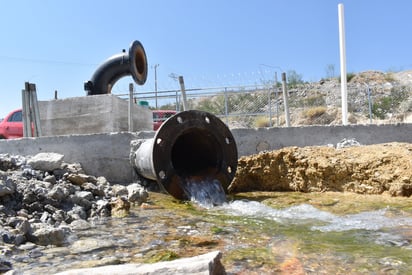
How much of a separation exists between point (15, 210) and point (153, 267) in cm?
315

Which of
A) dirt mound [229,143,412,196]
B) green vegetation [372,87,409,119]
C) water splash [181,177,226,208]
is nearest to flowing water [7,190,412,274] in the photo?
water splash [181,177,226,208]

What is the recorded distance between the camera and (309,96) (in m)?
22.4

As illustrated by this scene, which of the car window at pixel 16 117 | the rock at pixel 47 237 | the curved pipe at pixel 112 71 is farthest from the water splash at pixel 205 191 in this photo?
the car window at pixel 16 117

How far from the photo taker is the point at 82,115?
27.6ft

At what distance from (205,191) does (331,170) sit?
6.33 feet

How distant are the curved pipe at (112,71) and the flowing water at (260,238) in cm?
469

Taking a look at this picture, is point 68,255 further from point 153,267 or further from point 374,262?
point 374,262

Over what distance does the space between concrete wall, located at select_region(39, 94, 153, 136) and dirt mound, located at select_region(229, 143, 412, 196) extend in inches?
129

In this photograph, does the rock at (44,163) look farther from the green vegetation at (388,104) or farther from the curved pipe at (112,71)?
the green vegetation at (388,104)

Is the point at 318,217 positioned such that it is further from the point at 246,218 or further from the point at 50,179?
the point at 50,179

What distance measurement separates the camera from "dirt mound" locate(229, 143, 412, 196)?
17.3 feet

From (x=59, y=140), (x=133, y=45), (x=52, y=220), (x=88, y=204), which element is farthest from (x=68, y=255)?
(x=133, y=45)

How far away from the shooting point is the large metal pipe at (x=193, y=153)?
5477 millimetres

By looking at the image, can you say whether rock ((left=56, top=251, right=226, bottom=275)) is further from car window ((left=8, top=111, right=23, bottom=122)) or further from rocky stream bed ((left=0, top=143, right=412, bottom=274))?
car window ((left=8, top=111, right=23, bottom=122))
